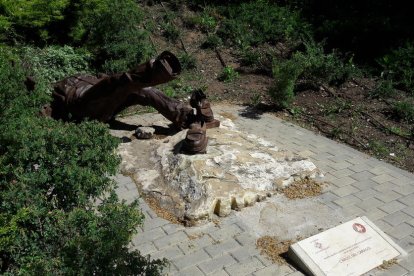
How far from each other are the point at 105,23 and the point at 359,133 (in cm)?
555

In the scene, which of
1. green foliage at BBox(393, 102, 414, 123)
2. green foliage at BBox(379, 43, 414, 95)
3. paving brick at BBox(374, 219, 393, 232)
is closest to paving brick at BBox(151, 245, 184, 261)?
paving brick at BBox(374, 219, 393, 232)

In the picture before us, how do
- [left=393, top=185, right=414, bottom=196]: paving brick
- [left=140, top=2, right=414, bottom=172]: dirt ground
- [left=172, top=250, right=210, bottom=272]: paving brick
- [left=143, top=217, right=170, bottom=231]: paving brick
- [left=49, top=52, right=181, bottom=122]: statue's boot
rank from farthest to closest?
[left=140, top=2, right=414, bottom=172]: dirt ground → [left=393, top=185, right=414, bottom=196]: paving brick → [left=49, top=52, right=181, bottom=122]: statue's boot → [left=143, top=217, right=170, bottom=231]: paving brick → [left=172, top=250, right=210, bottom=272]: paving brick

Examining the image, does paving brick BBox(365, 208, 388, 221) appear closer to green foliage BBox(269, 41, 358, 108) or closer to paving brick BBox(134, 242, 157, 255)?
paving brick BBox(134, 242, 157, 255)

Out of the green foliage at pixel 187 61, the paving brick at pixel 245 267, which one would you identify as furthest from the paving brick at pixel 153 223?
the green foliage at pixel 187 61

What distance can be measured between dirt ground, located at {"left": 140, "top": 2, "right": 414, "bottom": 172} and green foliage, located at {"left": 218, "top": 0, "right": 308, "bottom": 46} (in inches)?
22.6

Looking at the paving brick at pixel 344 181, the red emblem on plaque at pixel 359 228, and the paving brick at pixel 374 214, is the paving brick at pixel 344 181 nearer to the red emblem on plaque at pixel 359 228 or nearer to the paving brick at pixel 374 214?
the paving brick at pixel 374 214

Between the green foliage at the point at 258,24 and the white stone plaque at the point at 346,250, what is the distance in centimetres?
747

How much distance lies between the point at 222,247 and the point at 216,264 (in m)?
0.29

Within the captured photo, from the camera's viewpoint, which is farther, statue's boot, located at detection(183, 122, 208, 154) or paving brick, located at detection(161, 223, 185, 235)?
statue's boot, located at detection(183, 122, 208, 154)

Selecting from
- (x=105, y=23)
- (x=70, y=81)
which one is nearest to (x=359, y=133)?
(x=70, y=81)

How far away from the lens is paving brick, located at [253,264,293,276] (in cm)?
445

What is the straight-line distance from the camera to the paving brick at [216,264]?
4.45 m

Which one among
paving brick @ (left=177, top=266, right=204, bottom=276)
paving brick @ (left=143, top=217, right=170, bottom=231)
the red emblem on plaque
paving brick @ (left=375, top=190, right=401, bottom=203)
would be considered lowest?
paving brick @ (left=143, top=217, right=170, bottom=231)

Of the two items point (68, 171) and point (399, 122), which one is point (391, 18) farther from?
point (68, 171)
